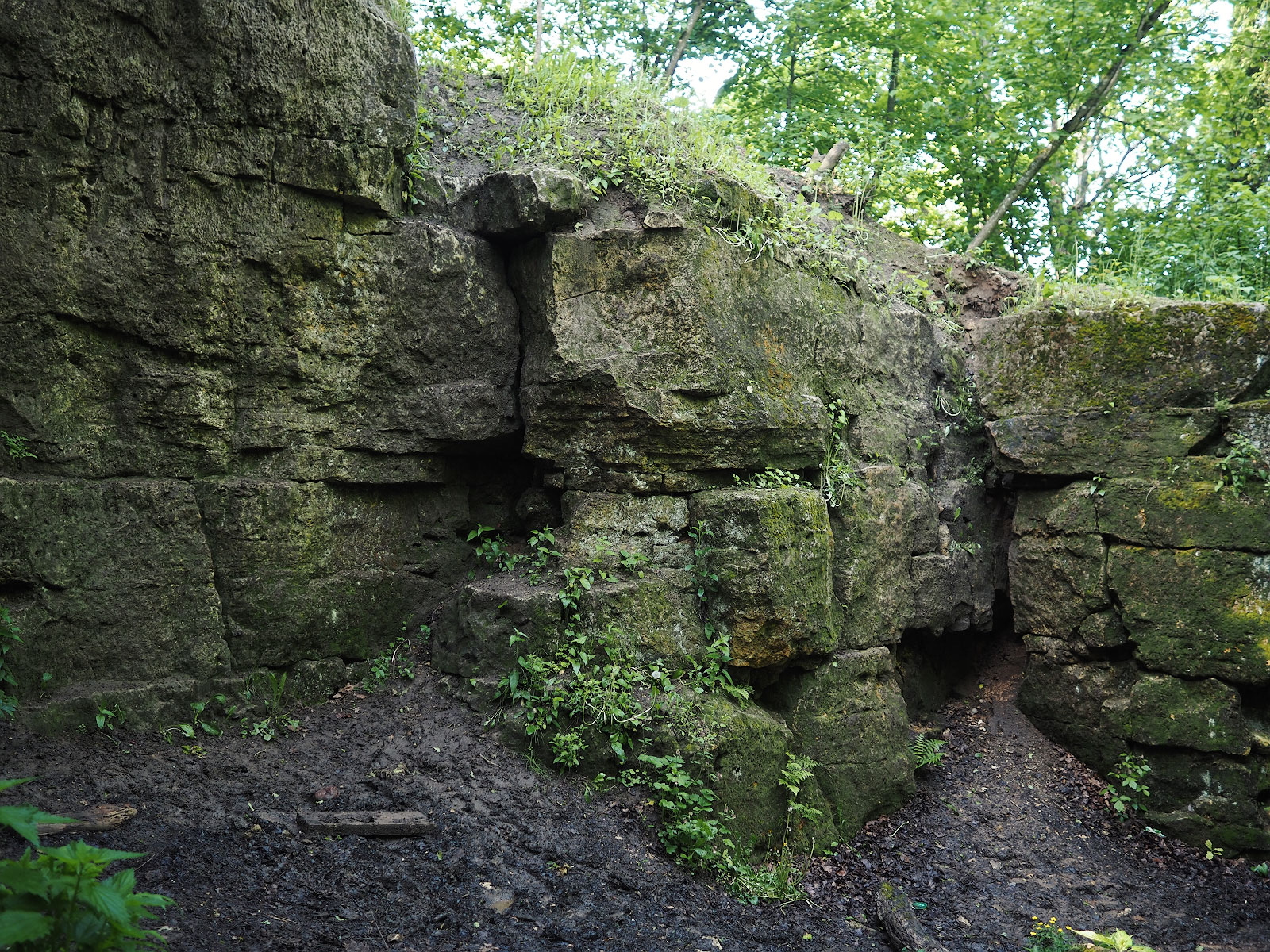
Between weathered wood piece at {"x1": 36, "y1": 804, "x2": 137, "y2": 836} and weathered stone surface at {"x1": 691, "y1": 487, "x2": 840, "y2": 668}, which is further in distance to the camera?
weathered stone surface at {"x1": 691, "y1": 487, "x2": 840, "y2": 668}

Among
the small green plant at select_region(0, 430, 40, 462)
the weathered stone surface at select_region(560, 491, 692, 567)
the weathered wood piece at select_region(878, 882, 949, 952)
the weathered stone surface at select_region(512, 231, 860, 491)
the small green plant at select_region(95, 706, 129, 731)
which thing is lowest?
the weathered wood piece at select_region(878, 882, 949, 952)

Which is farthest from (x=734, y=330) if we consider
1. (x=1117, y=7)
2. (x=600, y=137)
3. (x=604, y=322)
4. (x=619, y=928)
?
(x=1117, y=7)

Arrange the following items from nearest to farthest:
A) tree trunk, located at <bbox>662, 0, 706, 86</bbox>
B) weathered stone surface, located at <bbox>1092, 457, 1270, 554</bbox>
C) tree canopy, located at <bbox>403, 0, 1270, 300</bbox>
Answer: weathered stone surface, located at <bbox>1092, 457, 1270, 554</bbox> < tree canopy, located at <bbox>403, 0, 1270, 300</bbox> < tree trunk, located at <bbox>662, 0, 706, 86</bbox>

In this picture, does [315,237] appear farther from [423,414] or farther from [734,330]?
[734,330]

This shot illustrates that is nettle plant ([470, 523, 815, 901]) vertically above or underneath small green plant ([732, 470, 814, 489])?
underneath

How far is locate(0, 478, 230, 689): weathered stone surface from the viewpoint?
178 inches

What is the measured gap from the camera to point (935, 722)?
7.52m

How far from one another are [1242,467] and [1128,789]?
2634 millimetres

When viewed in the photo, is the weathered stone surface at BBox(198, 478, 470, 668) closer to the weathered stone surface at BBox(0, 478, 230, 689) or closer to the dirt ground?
the weathered stone surface at BBox(0, 478, 230, 689)

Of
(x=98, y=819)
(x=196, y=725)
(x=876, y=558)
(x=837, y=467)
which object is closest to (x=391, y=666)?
(x=196, y=725)

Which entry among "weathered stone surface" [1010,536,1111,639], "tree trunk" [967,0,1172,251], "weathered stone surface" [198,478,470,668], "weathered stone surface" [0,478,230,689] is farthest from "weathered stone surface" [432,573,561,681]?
"tree trunk" [967,0,1172,251]

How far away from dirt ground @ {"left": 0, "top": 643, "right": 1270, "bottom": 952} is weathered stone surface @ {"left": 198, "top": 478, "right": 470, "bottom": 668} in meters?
0.47

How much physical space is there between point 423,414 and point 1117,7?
9.70 meters

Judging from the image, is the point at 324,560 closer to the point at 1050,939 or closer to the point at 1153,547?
the point at 1050,939
